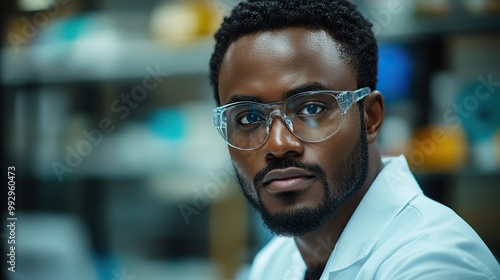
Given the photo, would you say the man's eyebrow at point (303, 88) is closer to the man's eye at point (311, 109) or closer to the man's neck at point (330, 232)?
the man's eye at point (311, 109)

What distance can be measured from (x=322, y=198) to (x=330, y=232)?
5.0 inches

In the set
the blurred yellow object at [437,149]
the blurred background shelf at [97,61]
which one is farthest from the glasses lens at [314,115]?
the blurred background shelf at [97,61]

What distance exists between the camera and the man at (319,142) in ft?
3.33

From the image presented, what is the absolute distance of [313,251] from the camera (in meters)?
1.16

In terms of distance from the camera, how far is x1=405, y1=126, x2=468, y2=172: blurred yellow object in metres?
1.92

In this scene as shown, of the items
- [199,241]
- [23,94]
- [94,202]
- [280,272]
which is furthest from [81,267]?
[280,272]

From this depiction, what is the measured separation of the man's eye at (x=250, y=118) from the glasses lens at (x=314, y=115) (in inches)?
2.7

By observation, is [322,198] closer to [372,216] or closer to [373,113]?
[372,216]

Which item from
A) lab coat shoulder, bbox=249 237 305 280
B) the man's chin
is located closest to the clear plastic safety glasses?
the man's chin

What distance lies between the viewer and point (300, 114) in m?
1.04

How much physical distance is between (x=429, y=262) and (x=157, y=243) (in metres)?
1.75

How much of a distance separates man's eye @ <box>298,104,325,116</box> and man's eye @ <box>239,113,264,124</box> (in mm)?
78

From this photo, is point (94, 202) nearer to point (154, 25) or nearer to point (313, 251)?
point (154, 25)

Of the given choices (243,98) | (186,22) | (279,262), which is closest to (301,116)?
(243,98)
